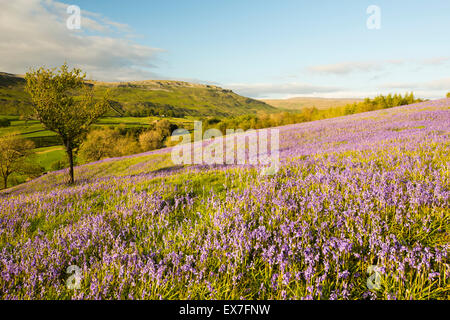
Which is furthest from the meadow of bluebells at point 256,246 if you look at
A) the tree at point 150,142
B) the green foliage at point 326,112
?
the tree at point 150,142

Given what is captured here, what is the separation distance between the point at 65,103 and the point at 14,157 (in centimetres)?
4915

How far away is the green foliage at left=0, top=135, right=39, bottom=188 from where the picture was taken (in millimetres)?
44550

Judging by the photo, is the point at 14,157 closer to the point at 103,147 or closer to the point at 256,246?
the point at 103,147

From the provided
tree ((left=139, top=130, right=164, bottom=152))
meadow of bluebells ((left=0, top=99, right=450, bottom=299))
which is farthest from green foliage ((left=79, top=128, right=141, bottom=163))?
meadow of bluebells ((left=0, top=99, right=450, bottom=299))

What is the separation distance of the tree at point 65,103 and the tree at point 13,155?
152 feet

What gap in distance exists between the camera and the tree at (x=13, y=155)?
146 ft

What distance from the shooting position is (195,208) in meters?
4.03

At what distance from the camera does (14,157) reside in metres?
46.1

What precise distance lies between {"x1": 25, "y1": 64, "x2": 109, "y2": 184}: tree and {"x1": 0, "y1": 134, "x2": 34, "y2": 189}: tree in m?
46.3

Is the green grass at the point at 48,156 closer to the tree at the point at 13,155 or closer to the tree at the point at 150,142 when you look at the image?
the tree at the point at 13,155

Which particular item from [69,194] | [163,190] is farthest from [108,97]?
[163,190]
